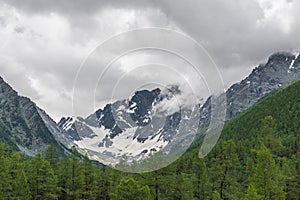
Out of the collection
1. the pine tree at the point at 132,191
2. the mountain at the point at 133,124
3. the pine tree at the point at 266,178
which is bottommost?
the mountain at the point at 133,124

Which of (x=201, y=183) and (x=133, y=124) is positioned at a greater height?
(x=201, y=183)

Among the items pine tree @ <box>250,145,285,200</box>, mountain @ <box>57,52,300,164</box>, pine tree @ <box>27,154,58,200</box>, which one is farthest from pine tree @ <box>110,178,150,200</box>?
mountain @ <box>57,52,300,164</box>

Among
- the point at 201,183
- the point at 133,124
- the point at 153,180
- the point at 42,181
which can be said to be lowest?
the point at 133,124

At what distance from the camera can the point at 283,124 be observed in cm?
19800

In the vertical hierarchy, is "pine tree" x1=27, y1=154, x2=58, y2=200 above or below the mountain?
above

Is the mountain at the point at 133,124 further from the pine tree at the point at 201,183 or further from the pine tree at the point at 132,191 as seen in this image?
the pine tree at the point at 201,183

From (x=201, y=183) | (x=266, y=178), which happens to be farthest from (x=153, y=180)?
(x=266, y=178)

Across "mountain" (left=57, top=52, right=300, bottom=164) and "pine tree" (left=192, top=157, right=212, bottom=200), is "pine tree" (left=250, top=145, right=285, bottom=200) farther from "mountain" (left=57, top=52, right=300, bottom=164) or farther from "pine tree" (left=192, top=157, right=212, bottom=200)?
"mountain" (left=57, top=52, right=300, bottom=164)

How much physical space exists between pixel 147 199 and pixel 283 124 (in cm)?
15797

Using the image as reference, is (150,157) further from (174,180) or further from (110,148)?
(110,148)

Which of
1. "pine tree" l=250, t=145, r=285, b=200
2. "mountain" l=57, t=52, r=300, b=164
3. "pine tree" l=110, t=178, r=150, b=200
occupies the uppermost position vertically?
"pine tree" l=250, t=145, r=285, b=200

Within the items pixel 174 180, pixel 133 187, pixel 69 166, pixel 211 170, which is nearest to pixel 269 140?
pixel 211 170

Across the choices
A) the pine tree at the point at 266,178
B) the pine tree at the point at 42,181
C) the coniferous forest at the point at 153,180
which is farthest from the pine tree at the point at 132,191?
the pine tree at the point at 266,178

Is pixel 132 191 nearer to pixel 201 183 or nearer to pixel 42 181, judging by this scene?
pixel 201 183
